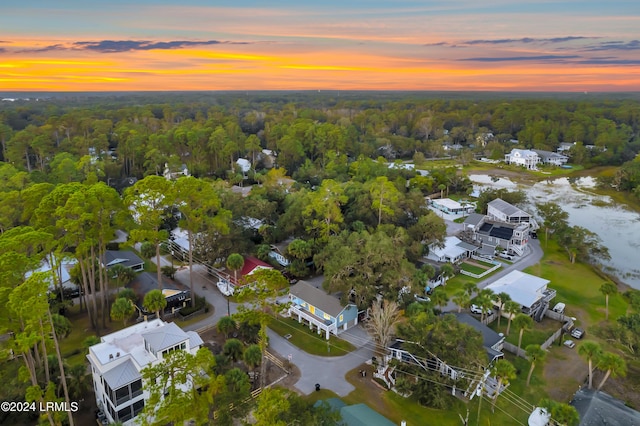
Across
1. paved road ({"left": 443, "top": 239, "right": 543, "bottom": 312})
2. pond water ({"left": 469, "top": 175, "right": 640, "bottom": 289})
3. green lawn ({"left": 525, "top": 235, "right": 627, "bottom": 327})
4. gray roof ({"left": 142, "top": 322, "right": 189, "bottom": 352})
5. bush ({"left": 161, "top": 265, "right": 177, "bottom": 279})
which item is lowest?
pond water ({"left": 469, "top": 175, "right": 640, "bottom": 289})

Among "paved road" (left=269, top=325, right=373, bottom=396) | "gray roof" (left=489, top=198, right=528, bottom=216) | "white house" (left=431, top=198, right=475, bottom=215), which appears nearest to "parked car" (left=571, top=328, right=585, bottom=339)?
"paved road" (left=269, top=325, right=373, bottom=396)

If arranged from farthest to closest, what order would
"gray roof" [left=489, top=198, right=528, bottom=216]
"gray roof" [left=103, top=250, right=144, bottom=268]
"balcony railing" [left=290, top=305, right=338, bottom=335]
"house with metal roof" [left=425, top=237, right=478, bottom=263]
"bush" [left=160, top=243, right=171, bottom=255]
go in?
"gray roof" [left=489, top=198, right=528, bottom=216] → "house with metal roof" [left=425, top=237, right=478, bottom=263] → "bush" [left=160, top=243, right=171, bottom=255] → "gray roof" [left=103, top=250, right=144, bottom=268] → "balcony railing" [left=290, top=305, right=338, bottom=335]

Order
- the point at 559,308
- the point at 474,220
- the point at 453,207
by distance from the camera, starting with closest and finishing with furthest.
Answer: the point at 559,308 → the point at 474,220 → the point at 453,207

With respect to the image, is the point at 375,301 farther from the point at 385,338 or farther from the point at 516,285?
the point at 516,285

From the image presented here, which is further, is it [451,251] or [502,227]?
[502,227]

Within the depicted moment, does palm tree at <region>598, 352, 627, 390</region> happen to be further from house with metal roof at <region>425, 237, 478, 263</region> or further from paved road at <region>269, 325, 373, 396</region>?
house with metal roof at <region>425, 237, 478, 263</region>

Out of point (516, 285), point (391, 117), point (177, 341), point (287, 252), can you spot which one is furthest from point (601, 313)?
point (391, 117)

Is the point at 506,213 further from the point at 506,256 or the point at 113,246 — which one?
the point at 113,246

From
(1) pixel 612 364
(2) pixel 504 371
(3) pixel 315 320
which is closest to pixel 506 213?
(1) pixel 612 364
